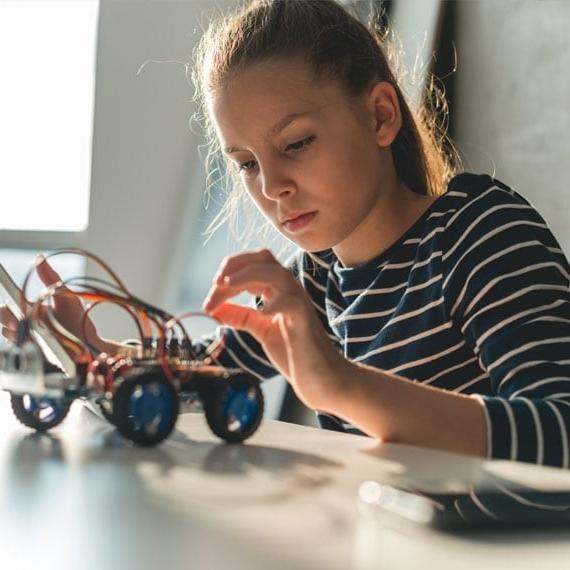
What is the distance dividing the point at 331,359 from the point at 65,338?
0.21 m

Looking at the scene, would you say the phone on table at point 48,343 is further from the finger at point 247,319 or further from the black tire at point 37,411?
the finger at point 247,319

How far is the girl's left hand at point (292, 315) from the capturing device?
0.76 m

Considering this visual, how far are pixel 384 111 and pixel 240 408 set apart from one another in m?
0.60

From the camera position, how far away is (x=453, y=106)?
227 cm

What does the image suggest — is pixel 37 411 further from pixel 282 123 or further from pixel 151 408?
pixel 282 123

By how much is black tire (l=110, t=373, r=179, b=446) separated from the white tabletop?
0.01m

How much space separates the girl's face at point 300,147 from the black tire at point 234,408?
39cm

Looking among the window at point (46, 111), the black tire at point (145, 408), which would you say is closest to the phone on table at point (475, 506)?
the black tire at point (145, 408)

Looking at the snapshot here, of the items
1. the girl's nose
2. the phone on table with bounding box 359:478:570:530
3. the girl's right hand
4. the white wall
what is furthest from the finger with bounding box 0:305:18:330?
the white wall

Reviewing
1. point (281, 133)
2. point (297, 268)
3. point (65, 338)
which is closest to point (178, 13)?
point (297, 268)

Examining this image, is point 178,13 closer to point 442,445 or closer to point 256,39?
point 256,39

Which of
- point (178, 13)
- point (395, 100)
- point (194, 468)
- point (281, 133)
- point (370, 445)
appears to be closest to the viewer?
point (194, 468)

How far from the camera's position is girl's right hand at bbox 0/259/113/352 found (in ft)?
2.90

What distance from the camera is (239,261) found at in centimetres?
79
